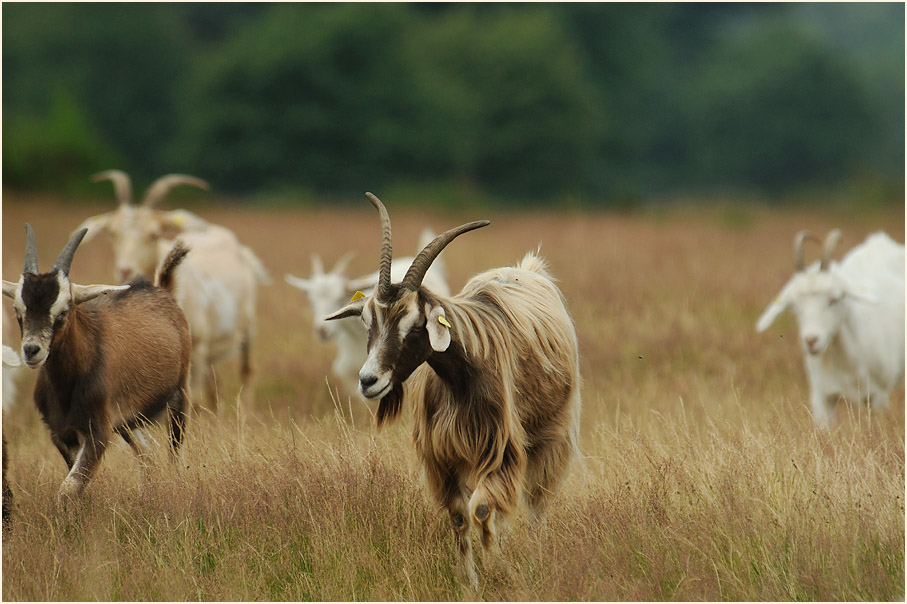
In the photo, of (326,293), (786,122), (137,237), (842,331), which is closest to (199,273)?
(137,237)

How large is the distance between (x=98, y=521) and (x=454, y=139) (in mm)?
37055

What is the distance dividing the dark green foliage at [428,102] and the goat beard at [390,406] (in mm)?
24341

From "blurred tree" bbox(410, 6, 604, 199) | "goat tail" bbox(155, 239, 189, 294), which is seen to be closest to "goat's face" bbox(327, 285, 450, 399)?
"goat tail" bbox(155, 239, 189, 294)

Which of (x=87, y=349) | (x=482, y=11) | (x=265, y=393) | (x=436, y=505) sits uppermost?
(x=482, y=11)

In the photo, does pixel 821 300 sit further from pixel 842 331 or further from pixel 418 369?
pixel 418 369

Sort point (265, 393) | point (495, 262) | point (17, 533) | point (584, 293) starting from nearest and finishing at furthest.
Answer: point (17, 533) < point (265, 393) < point (584, 293) < point (495, 262)

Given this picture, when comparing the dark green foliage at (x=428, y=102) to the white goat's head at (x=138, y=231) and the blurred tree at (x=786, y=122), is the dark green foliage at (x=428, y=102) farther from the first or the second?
the white goat's head at (x=138, y=231)

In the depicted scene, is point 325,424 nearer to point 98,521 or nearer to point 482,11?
point 98,521

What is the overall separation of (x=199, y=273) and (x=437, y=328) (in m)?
5.04

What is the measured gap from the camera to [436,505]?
5.05 metres

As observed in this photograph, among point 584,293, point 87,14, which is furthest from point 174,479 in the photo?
point 87,14

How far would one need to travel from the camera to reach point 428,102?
1626 inches

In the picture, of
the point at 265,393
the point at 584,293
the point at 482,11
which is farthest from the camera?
the point at 482,11

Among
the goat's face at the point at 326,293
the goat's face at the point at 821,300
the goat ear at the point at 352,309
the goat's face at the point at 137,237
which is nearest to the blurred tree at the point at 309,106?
the goat's face at the point at 326,293
